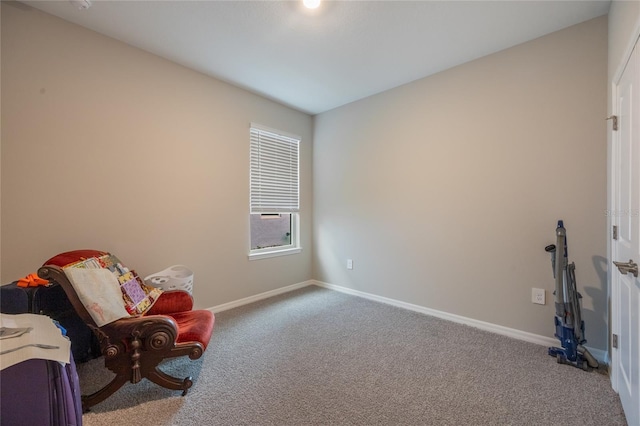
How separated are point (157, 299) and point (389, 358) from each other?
1913 millimetres

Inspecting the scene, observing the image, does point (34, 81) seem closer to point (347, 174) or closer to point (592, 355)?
point (347, 174)

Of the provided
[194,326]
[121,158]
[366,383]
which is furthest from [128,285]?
[366,383]

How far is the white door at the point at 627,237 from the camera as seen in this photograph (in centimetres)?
134

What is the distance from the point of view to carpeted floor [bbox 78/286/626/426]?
4.98ft

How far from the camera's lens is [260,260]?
352cm

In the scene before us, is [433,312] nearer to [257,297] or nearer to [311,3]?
[257,297]

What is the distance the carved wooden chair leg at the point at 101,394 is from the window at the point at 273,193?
1.86 meters

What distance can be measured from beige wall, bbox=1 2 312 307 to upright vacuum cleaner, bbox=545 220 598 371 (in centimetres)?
297

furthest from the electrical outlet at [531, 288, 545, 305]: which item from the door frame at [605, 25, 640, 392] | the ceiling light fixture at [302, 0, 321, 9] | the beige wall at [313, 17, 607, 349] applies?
the ceiling light fixture at [302, 0, 321, 9]

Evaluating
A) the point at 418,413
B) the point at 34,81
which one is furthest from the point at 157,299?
the point at 418,413

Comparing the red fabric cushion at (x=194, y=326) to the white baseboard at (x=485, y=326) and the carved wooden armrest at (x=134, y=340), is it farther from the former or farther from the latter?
the white baseboard at (x=485, y=326)

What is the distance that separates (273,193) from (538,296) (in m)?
3.03

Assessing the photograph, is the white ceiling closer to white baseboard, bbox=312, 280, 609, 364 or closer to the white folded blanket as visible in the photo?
the white folded blanket

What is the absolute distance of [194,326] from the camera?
6.10 ft
